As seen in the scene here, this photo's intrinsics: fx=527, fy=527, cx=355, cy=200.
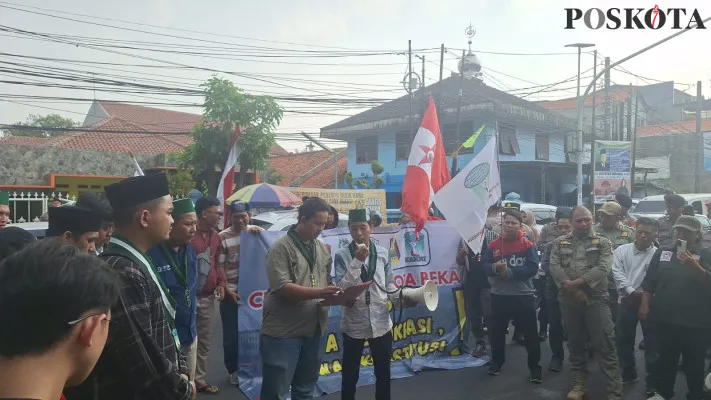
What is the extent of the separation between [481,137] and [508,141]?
193 centimetres

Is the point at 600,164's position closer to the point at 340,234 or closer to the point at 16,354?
the point at 340,234

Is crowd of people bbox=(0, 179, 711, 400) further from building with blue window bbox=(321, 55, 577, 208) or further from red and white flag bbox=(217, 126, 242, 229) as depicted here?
building with blue window bbox=(321, 55, 577, 208)

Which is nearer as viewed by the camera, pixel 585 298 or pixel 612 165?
pixel 585 298

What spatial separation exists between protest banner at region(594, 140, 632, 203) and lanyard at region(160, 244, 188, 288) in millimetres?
22687

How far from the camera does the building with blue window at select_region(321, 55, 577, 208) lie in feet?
79.6

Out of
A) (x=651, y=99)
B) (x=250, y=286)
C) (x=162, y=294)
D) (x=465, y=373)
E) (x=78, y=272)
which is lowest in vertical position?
(x=465, y=373)

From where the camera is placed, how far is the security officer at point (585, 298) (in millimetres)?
4957

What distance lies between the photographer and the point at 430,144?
621 cm

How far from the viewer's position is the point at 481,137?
79.2ft

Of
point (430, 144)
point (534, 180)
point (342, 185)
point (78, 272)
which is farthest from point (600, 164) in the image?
point (78, 272)

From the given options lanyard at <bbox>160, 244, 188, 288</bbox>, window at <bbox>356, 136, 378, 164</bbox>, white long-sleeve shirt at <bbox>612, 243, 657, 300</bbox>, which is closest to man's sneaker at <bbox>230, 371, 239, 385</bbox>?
lanyard at <bbox>160, 244, 188, 288</bbox>

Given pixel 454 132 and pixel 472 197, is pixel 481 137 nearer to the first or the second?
pixel 454 132

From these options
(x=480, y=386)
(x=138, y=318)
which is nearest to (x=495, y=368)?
(x=480, y=386)

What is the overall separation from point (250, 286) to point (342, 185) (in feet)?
80.8
